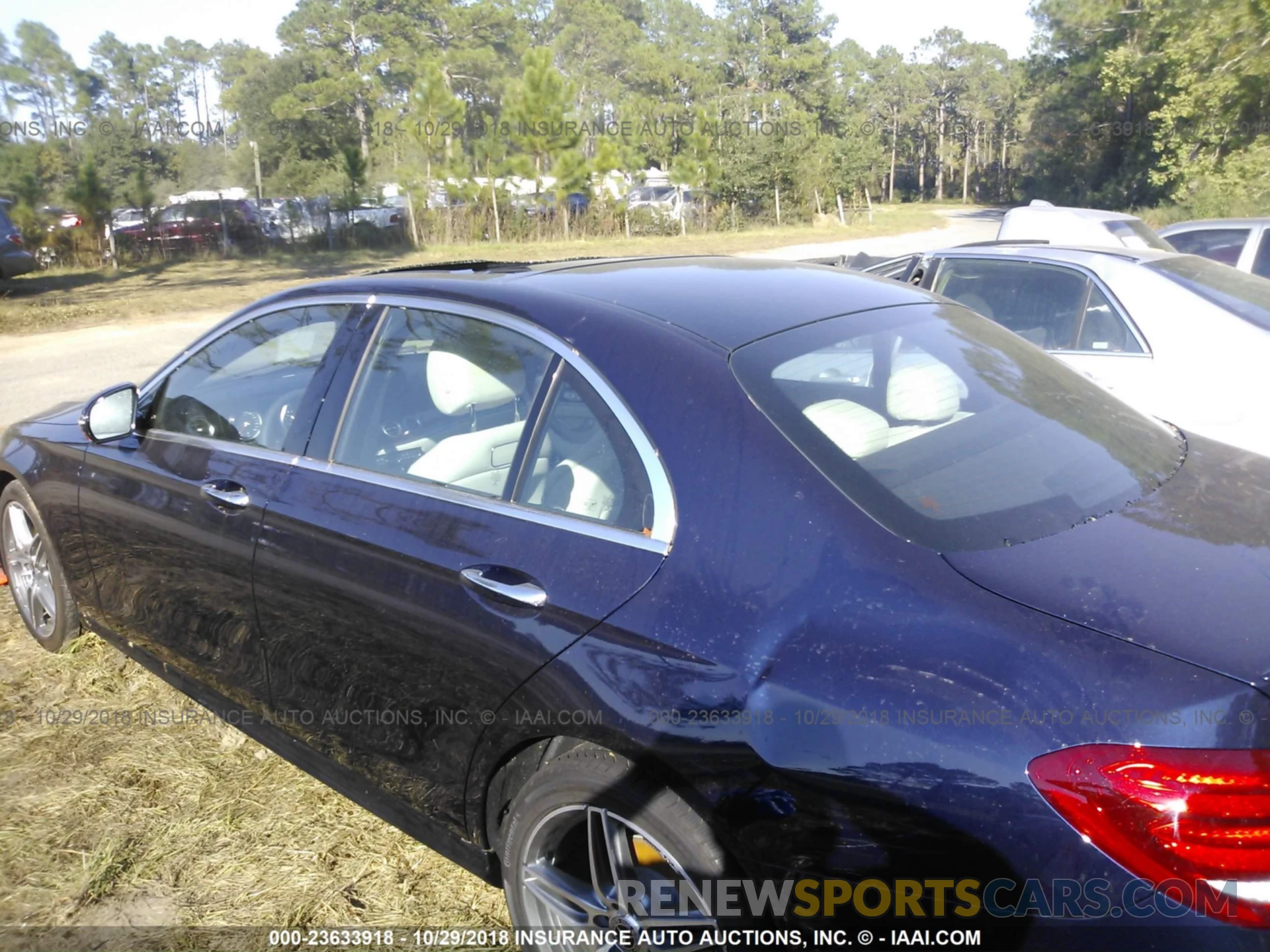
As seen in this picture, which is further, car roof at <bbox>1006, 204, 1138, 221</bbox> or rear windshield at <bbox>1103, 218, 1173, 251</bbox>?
car roof at <bbox>1006, 204, 1138, 221</bbox>

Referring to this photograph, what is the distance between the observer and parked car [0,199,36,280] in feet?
61.1

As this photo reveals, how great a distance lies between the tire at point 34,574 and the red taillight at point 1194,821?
3.91m

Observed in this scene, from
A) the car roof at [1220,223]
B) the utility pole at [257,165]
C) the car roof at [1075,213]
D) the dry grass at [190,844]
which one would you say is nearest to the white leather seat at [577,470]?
the dry grass at [190,844]

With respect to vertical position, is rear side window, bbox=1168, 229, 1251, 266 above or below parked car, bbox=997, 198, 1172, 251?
below

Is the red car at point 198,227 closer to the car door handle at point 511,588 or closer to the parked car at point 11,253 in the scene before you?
the parked car at point 11,253

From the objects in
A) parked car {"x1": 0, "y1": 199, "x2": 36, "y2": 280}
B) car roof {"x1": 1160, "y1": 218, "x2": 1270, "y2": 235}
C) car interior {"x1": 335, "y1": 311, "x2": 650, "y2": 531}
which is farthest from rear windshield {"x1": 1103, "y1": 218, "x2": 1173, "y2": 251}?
parked car {"x1": 0, "y1": 199, "x2": 36, "y2": 280}

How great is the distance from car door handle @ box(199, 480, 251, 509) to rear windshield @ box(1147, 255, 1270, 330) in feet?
15.8

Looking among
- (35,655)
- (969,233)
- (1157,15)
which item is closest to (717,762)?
(35,655)

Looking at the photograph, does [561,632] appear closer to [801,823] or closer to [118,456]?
[801,823]

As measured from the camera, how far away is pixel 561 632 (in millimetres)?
2156

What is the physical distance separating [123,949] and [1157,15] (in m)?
32.9

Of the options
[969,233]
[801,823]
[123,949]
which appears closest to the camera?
[801,823]

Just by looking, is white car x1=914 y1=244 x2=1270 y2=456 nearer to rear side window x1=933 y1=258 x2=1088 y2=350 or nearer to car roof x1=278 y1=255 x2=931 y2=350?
rear side window x1=933 y1=258 x2=1088 y2=350

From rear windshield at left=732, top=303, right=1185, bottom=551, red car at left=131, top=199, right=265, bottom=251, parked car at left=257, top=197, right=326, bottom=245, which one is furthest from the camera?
parked car at left=257, top=197, right=326, bottom=245
